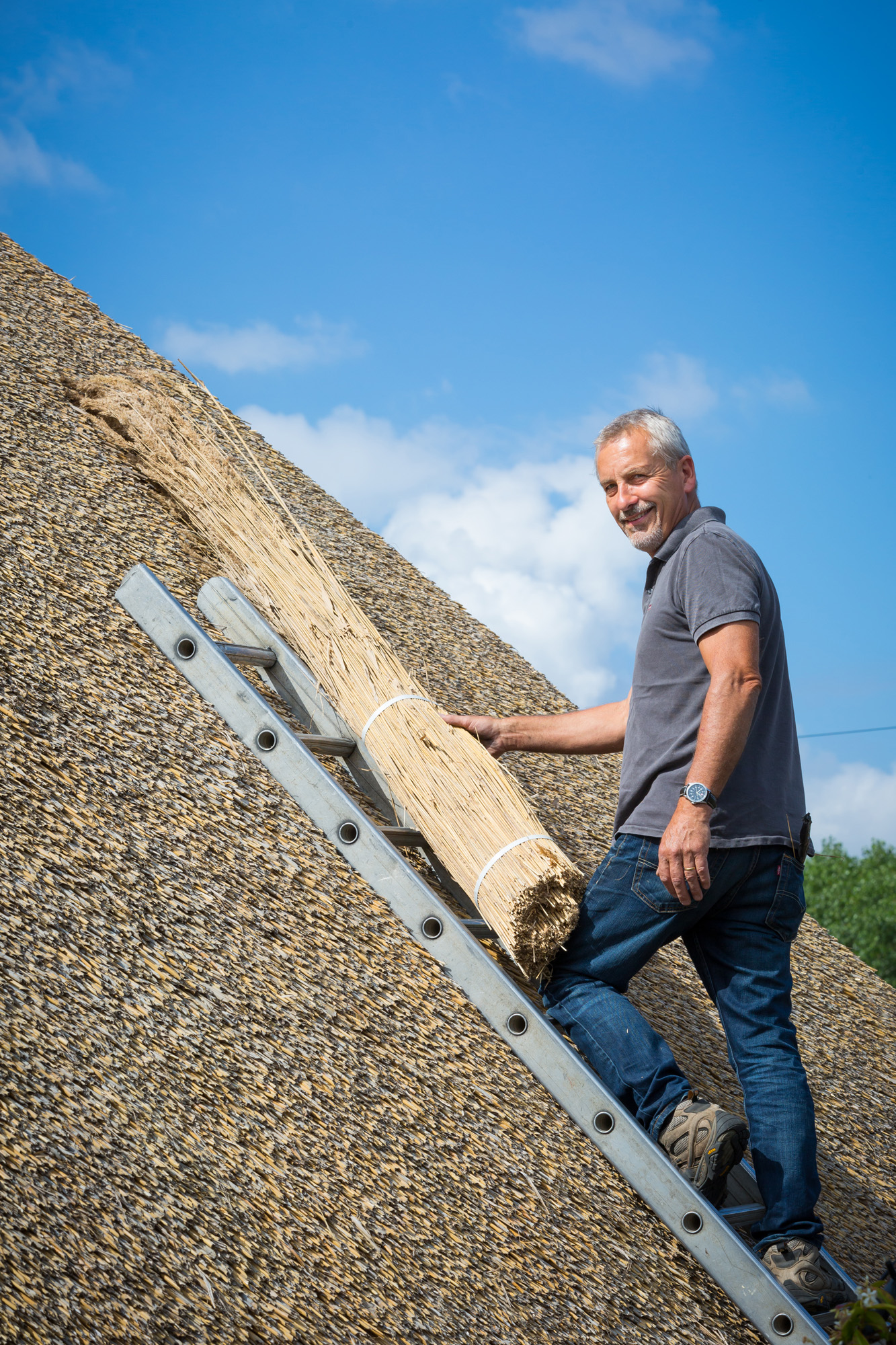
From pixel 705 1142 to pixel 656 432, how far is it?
1463mm

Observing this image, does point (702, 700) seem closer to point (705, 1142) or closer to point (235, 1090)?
point (705, 1142)

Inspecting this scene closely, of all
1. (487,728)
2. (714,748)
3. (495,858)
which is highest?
(714,748)

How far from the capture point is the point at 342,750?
2416 mm

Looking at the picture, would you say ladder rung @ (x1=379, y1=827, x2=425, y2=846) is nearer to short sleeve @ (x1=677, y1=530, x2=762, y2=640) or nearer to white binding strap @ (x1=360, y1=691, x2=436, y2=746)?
white binding strap @ (x1=360, y1=691, x2=436, y2=746)

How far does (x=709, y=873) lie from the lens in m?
1.89

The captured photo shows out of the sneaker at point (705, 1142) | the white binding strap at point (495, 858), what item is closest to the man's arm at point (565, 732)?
the white binding strap at point (495, 858)

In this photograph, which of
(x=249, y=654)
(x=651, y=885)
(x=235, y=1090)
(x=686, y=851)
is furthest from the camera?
(x=249, y=654)

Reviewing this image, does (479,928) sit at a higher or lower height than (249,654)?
lower

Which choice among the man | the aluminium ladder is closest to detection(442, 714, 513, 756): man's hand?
the aluminium ladder

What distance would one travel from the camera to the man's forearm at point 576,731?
8.06 feet

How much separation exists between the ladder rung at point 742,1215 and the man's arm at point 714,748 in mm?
599

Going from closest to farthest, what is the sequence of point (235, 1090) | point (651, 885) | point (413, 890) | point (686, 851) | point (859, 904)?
point (235, 1090)
point (686, 851)
point (651, 885)
point (413, 890)
point (859, 904)

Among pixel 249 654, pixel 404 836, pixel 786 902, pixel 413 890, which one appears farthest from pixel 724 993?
pixel 249 654

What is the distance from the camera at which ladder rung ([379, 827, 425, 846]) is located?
88.1 inches
